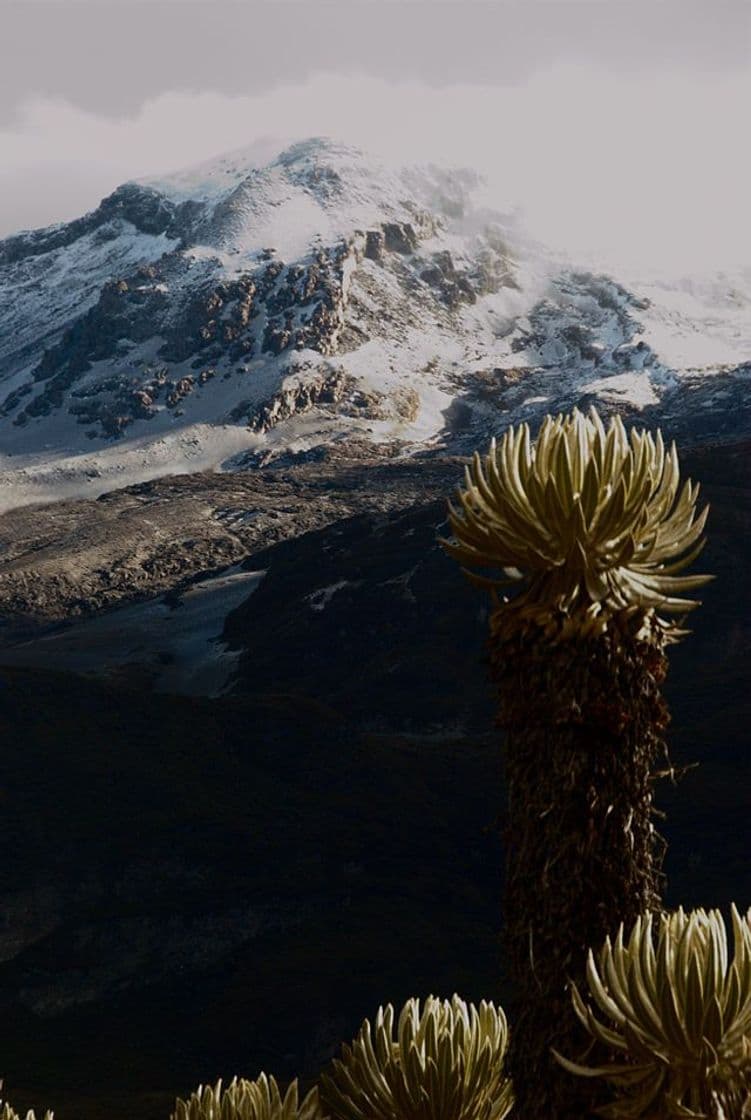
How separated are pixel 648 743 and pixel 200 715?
16375 centimetres

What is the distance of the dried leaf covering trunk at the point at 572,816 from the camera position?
6.64 metres

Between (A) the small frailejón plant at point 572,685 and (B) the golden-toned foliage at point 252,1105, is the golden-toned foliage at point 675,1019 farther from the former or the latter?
(B) the golden-toned foliage at point 252,1105

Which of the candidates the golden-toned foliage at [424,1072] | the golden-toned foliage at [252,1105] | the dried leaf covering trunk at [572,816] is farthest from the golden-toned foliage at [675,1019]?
the golden-toned foliage at [252,1105]

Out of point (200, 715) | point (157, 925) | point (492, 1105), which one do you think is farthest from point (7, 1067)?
point (492, 1105)

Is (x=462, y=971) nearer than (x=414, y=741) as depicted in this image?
Yes

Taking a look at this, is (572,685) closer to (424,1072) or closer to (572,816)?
(572,816)

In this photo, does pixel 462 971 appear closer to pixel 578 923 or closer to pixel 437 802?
pixel 437 802

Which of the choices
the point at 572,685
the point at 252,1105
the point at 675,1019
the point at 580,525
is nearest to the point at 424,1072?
the point at 252,1105

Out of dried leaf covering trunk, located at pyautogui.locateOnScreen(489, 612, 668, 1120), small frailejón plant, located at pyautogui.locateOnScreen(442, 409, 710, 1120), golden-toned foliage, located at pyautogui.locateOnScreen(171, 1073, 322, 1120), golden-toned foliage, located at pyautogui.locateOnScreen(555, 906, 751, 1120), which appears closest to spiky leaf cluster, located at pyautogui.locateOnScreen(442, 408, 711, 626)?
small frailejón plant, located at pyautogui.locateOnScreen(442, 409, 710, 1120)

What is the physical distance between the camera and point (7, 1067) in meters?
100

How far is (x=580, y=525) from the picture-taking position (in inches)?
259

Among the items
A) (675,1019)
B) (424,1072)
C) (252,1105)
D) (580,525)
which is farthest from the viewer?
(252,1105)

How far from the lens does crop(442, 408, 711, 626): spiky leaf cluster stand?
21.6ft

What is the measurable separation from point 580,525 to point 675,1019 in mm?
1968
